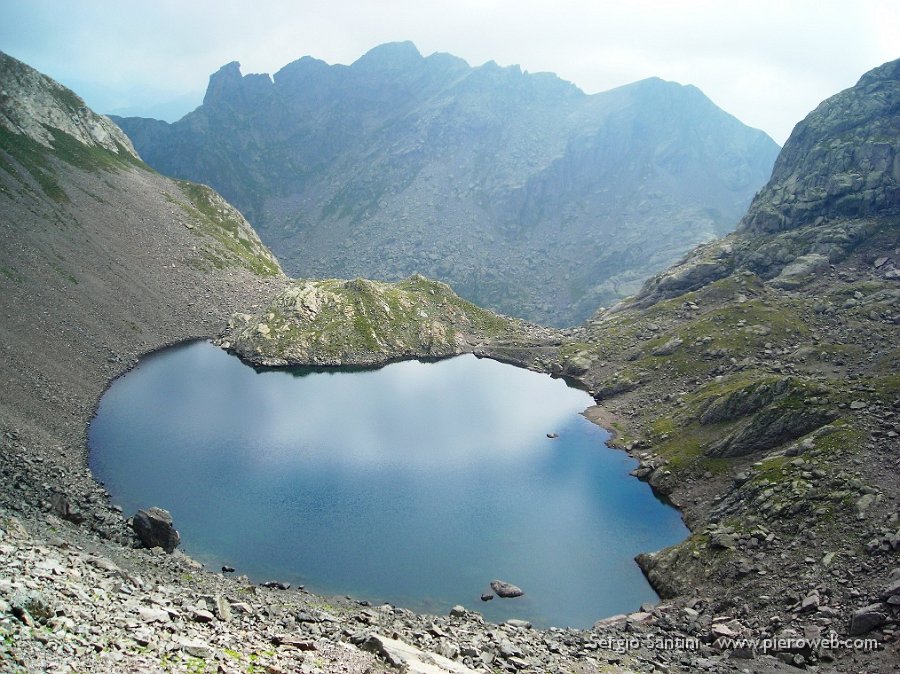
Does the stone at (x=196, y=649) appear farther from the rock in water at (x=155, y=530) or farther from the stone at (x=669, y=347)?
the stone at (x=669, y=347)

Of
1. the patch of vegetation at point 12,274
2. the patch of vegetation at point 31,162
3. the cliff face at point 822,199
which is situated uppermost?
the cliff face at point 822,199

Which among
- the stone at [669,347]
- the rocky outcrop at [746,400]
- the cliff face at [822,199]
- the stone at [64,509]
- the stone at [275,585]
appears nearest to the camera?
the stone at [64,509]

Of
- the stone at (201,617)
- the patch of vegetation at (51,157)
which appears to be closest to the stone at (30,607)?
the stone at (201,617)

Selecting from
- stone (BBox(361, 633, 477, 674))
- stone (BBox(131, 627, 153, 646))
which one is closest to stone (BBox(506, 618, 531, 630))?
stone (BBox(361, 633, 477, 674))

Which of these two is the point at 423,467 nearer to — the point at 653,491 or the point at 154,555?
the point at 653,491

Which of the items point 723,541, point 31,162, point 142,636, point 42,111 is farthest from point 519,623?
point 42,111

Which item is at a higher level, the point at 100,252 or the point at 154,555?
the point at 100,252

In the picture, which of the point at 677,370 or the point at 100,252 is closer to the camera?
the point at 677,370

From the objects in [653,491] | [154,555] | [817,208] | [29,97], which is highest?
[817,208]

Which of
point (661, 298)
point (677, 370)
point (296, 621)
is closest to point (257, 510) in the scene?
point (296, 621)
